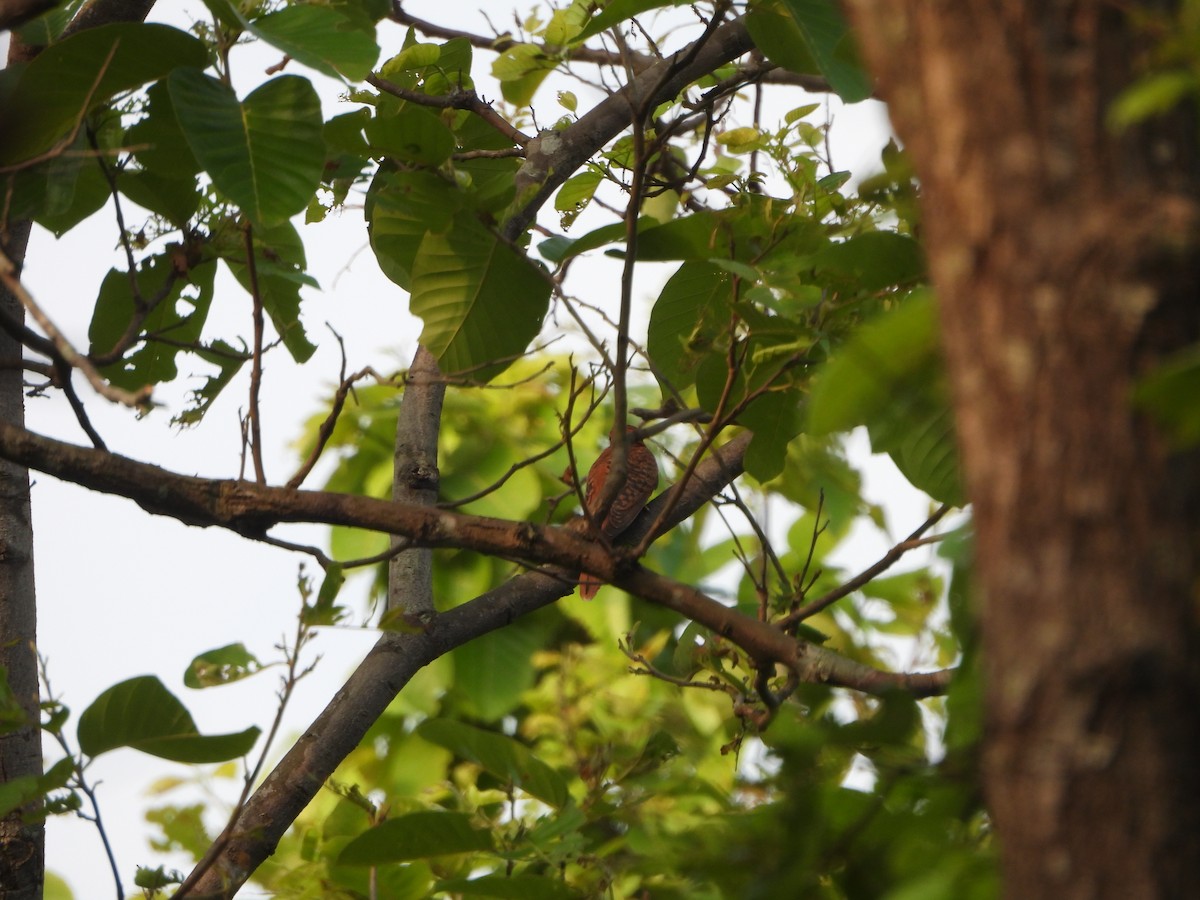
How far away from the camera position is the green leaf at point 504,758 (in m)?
1.58

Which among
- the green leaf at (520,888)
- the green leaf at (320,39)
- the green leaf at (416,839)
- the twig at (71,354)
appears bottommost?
the green leaf at (520,888)

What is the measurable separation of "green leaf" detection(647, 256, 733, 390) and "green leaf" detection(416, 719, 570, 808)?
574mm

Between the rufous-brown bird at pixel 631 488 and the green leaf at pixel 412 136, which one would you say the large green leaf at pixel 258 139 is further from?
the rufous-brown bird at pixel 631 488

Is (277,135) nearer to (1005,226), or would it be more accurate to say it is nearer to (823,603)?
(823,603)

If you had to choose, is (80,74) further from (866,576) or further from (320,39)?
(866,576)

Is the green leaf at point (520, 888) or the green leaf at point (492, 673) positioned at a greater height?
the green leaf at point (492, 673)

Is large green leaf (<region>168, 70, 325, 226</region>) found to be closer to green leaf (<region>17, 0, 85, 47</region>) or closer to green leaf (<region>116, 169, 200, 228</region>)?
green leaf (<region>116, 169, 200, 228</region>)

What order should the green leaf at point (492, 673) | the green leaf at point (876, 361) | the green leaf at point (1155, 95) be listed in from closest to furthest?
the green leaf at point (1155, 95)
the green leaf at point (876, 361)
the green leaf at point (492, 673)

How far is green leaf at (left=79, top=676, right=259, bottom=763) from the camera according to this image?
3.68 ft

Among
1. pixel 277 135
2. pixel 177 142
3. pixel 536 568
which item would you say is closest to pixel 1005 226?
pixel 536 568

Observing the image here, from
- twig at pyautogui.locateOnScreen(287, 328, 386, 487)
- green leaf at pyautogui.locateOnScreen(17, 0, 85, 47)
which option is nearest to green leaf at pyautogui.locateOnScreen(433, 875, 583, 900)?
twig at pyautogui.locateOnScreen(287, 328, 386, 487)

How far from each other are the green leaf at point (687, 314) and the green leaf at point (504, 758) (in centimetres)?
57

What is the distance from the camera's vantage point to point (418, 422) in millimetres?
1983

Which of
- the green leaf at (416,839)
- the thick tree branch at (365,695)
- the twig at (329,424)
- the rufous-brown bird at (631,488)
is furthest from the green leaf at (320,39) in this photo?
the rufous-brown bird at (631,488)
